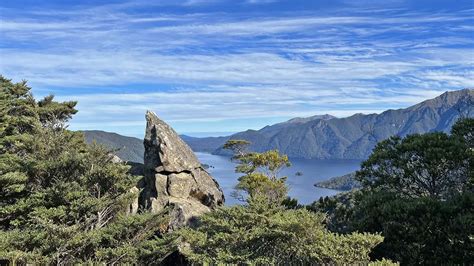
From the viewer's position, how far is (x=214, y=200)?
19.8m

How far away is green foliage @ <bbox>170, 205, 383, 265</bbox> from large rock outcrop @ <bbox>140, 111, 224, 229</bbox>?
526 centimetres

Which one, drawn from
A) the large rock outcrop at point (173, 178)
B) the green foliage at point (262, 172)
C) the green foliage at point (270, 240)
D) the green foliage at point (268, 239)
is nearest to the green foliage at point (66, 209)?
the green foliage at point (268, 239)

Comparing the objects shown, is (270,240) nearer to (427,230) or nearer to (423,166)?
(427,230)

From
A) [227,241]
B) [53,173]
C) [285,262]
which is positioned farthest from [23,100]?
[285,262]

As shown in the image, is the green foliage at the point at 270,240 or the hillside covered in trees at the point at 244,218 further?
the hillside covered in trees at the point at 244,218

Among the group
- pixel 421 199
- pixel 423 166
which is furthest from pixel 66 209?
pixel 423 166

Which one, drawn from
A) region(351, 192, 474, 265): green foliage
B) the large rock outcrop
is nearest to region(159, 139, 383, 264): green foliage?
region(351, 192, 474, 265): green foliage

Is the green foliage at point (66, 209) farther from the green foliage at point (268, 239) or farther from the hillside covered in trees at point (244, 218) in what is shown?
the green foliage at point (268, 239)

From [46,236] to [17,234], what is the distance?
98 centimetres

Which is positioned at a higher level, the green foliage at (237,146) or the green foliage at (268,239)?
the green foliage at (237,146)

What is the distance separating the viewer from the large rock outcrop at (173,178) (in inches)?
687

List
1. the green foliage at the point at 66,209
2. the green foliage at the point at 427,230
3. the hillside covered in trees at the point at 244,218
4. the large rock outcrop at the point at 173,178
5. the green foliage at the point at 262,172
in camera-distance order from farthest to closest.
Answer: the green foliage at the point at 262,172 < the large rock outcrop at the point at 173,178 < the green foliage at the point at 66,209 < the green foliage at the point at 427,230 < the hillside covered in trees at the point at 244,218

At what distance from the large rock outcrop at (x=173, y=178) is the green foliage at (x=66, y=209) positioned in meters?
3.25

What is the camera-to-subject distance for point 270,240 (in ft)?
36.4
